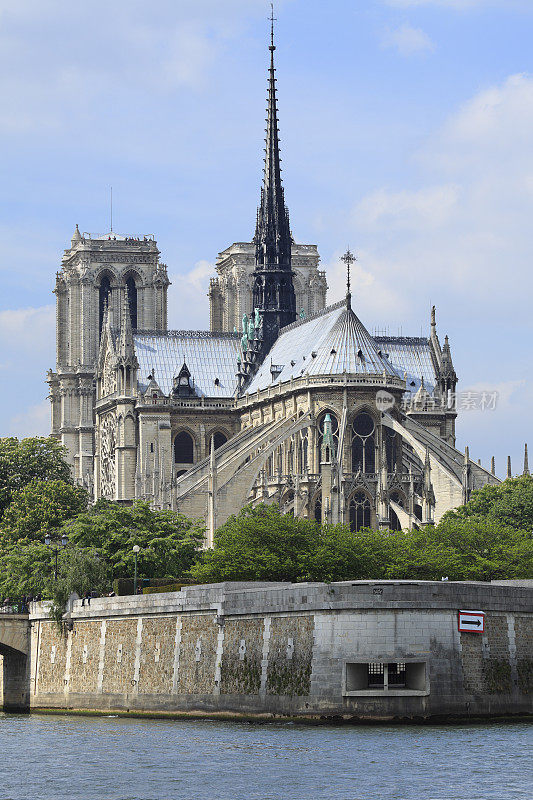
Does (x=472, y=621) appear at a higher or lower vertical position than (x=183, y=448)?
lower

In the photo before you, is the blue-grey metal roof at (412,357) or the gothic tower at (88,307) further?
the gothic tower at (88,307)

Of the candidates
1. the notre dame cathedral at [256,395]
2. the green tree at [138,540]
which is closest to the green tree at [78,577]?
the green tree at [138,540]

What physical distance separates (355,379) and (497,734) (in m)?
71.1

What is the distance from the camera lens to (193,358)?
156000 millimetres

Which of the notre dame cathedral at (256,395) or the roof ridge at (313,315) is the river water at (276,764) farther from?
the roof ridge at (313,315)

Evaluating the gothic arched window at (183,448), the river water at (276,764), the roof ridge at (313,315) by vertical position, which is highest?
the roof ridge at (313,315)

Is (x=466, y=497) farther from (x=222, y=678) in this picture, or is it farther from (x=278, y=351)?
(x=222, y=678)

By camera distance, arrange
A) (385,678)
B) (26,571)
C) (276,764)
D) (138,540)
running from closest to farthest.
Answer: (276,764), (385,678), (138,540), (26,571)

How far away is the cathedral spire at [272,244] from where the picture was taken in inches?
6063

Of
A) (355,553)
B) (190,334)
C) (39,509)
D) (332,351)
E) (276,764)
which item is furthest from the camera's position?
(190,334)

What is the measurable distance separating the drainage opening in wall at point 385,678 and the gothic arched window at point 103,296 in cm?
11731

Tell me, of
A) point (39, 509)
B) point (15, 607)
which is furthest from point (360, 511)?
point (15, 607)

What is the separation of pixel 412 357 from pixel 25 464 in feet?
139

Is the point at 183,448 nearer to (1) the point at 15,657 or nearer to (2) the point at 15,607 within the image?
(2) the point at 15,607
